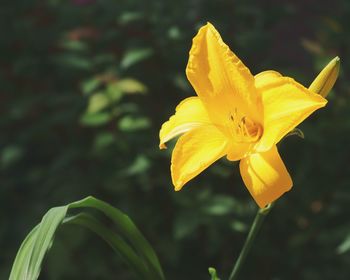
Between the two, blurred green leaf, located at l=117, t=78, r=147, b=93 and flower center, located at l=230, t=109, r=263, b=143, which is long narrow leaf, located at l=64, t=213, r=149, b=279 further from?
blurred green leaf, located at l=117, t=78, r=147, b=93

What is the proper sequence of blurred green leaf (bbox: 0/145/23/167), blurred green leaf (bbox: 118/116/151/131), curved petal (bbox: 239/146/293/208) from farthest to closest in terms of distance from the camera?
blurred green leaf (bbox: 0/145/23/167), blurred green leaf (bbox: 118/116/151/131), curved petal (bbox: 239/146/293/208)

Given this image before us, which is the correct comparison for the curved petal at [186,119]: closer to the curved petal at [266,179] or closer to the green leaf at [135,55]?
the curved petal at [266,179]

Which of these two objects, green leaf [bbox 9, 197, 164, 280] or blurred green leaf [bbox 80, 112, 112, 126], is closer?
green leaf [bbox 9, 197, 164, 280]

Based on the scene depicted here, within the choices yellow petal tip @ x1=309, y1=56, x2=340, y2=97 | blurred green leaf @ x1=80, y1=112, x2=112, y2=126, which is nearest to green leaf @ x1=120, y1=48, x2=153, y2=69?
blurred green leaf @ x1=80, y1=112, x2=112, y2=126

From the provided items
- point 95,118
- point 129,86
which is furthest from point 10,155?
point 129,86

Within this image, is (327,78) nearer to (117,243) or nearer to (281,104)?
(281,104)

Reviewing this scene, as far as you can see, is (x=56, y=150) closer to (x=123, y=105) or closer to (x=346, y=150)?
(x=123, y=105)
